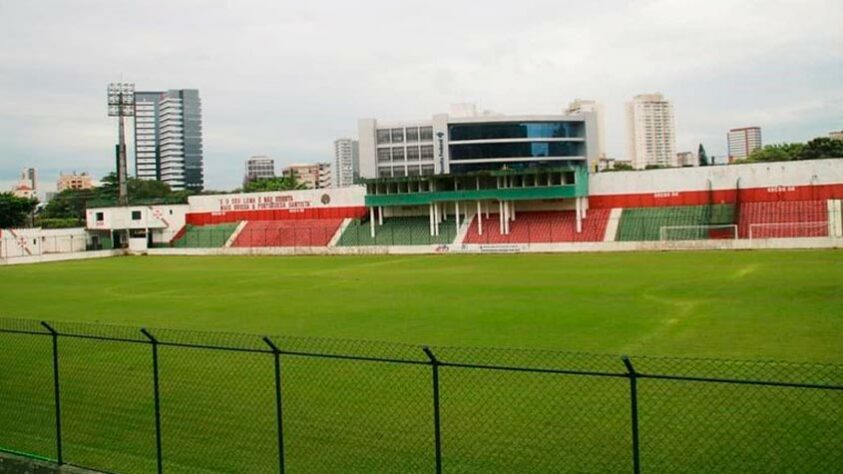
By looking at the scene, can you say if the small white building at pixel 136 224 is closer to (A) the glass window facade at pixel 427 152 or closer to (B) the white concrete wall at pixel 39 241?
(B) the white concrete wall at pixel 39 241

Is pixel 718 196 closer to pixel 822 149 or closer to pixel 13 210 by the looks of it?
pixel 822 149

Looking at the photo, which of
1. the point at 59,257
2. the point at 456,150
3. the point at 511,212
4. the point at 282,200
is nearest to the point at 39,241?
the point at 59,257

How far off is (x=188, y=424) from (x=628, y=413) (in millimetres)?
6791

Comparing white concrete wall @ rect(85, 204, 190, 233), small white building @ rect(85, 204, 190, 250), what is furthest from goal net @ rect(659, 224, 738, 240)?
white concrete wall @ rect(85, 204, 190, 233)

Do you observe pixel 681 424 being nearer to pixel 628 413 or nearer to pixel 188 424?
pixel 628 413

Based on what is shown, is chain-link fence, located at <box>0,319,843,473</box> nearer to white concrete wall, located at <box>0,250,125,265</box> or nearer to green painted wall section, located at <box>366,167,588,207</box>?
green painted wall section, located at <box>366,167,588,207</box>

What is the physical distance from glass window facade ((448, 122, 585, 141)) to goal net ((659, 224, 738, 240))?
67601 mm

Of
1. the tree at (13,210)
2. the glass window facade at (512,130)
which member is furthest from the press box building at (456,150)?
the tree at (13,210)

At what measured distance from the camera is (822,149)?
349 feet

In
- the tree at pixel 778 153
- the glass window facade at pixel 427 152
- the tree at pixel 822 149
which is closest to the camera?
the tree at pixel 822 149

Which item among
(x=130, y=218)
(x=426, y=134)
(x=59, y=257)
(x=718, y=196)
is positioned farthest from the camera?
(x=426, y=134)

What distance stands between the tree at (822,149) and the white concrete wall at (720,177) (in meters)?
51.5

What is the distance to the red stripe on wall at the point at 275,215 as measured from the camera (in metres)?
73.9

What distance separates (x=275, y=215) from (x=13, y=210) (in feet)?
139
